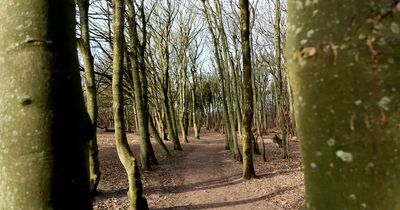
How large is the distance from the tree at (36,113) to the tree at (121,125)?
6692 millimetres

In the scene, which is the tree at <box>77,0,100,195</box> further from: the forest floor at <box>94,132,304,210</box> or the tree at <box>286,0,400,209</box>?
the tree at <box>286,0,400,209</box>

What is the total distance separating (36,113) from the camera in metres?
1.21

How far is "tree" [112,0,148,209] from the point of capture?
7.73 meters

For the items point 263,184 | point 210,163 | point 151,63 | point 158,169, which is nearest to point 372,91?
point 263,184

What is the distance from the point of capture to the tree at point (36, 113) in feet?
3.93

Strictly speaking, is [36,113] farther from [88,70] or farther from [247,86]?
[247,86]

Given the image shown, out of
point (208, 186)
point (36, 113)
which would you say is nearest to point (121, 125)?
point (208, 186)

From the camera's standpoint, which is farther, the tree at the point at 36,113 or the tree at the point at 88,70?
the tree at the point at 88,70

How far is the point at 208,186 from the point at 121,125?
3565 millimetres

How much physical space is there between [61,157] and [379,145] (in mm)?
978

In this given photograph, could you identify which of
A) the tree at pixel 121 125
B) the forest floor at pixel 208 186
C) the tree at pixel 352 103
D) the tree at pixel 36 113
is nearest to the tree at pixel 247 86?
the forest floor at pixel 208 186

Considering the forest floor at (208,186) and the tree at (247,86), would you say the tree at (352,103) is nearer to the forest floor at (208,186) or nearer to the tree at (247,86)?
the forest floor at (208,186)

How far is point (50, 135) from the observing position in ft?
3.99

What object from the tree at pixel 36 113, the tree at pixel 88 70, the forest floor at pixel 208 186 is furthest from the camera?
the tree at pixel 88 70
